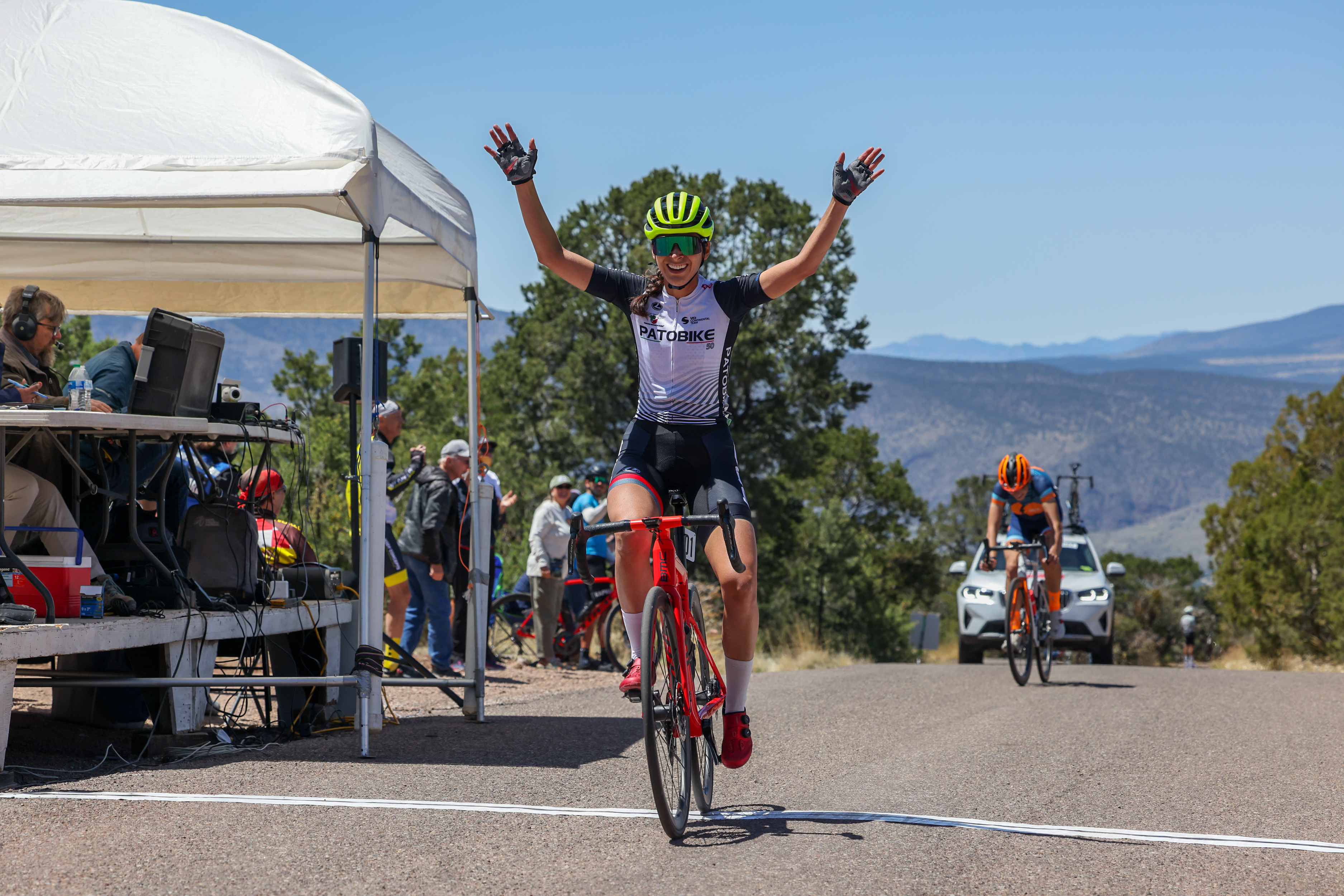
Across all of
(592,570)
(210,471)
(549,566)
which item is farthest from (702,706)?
(549,566)

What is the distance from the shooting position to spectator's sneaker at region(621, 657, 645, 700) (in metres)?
4.48

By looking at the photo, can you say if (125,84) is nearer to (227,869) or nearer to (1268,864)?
(227,869)

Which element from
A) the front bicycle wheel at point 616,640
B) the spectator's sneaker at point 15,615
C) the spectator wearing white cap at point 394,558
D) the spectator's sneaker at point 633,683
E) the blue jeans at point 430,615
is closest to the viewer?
the spectator's sneaker at point 633,683

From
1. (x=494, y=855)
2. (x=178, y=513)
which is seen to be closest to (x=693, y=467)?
(x=494, y=855)

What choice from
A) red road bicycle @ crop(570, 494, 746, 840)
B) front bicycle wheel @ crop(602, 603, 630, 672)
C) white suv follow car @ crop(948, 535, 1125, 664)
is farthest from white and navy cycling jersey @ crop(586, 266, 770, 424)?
white suv follow car @ crop(948, 535, 1125, 664)

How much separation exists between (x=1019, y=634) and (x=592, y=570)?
421cm

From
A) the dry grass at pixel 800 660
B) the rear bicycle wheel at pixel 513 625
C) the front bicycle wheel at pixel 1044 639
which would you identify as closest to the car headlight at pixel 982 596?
the dry grass at pixel 800 660

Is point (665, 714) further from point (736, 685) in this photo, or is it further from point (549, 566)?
point (549, 566)

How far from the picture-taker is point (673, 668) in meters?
4.64

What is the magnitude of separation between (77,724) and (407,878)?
409 cm

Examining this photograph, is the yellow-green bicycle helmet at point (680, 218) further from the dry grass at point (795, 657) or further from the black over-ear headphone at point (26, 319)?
the dry grass at point (795, 657)

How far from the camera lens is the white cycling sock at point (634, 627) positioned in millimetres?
4699

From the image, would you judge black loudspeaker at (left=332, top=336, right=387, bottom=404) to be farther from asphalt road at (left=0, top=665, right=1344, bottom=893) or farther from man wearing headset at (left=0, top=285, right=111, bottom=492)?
asphalt road at (left=0, top=665, right=1344, bottom=893)

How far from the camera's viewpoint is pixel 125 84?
22.9ft
